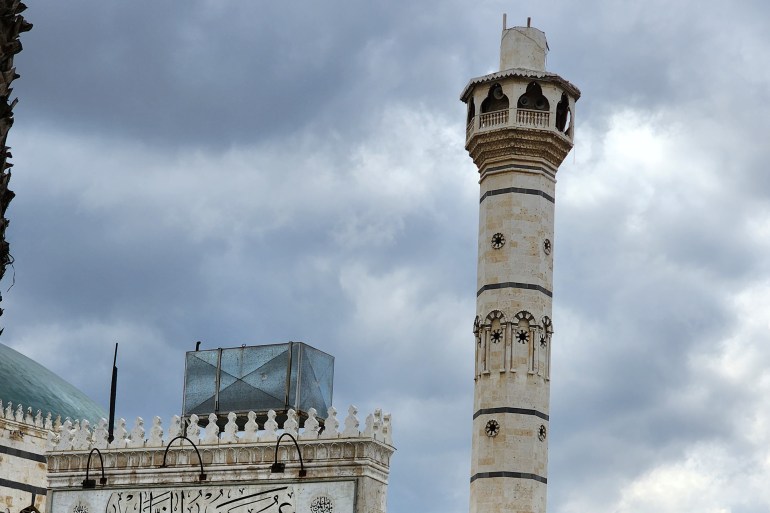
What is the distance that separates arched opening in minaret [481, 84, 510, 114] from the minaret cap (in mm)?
718

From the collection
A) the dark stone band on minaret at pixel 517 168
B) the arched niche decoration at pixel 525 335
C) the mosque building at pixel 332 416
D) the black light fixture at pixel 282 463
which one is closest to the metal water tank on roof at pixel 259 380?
the mosque building at pixel 332 416

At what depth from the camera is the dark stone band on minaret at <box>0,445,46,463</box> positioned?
1261 inches

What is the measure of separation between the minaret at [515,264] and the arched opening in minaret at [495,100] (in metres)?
0.02

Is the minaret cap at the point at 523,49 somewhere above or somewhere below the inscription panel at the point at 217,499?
above

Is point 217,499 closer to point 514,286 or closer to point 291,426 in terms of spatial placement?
point 291,426

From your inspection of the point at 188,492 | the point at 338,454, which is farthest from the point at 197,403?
the point at 338,454

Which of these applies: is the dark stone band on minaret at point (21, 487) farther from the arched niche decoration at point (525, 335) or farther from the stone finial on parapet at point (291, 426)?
the arched niche decoration at point (525, 335)

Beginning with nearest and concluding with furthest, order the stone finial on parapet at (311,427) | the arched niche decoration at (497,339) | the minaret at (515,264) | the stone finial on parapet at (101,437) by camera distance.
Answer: the stone finial on parapet at (311,427)
the stone finial on parapet at (101,437)
the minaret at (515,264)
the arched niche decoration at (497,339)

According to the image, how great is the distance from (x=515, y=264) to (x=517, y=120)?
3.35 meters

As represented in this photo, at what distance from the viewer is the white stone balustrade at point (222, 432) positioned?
2211cm

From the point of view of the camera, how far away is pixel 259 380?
2384cm

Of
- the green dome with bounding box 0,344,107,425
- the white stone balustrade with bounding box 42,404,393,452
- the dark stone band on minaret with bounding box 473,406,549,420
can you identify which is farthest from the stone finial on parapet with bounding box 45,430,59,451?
the dark stone band on minaret with bounding box 473,406,549,420

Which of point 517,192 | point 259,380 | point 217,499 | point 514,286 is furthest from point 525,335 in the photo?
point 217,499

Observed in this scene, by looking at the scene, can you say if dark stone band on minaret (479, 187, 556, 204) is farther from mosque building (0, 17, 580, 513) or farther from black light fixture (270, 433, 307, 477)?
black light fixture (270, 433, 307, 477)
